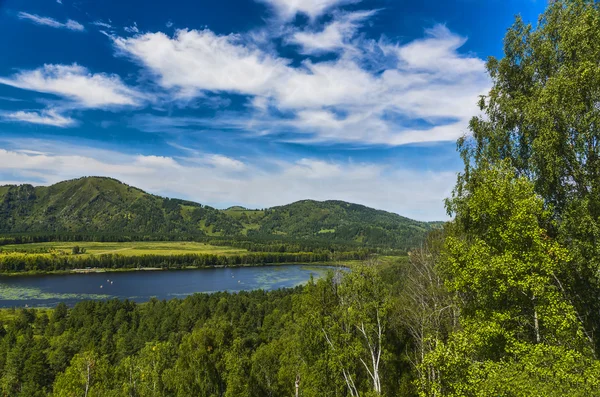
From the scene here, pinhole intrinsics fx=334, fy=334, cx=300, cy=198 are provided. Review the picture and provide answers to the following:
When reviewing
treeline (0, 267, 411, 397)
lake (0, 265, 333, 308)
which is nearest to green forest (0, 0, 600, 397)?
treeline (0, 267, 411, 397)

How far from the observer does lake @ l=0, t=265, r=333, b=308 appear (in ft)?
405

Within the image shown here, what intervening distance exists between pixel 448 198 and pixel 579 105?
7.97 meters

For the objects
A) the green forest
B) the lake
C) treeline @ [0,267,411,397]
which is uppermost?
the green forest

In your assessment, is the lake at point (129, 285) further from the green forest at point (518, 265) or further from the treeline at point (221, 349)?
the green forest at point (518, 265)

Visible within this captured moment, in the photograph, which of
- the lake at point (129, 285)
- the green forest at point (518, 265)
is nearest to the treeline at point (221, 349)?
the green forest at point (518, 265)

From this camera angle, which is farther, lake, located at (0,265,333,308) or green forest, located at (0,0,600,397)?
lake, located at (0,265,333,308)

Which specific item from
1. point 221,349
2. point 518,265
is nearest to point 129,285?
point 221,349

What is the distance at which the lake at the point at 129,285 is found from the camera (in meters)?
123

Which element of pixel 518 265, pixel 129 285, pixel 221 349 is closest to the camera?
pixel 518 265

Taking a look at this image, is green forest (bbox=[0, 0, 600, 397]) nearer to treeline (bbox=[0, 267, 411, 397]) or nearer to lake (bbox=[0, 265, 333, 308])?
treeline (bbox=[0, 267, 411, 397])

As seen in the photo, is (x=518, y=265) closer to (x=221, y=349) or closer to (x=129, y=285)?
(x=221, y=349)

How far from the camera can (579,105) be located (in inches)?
553

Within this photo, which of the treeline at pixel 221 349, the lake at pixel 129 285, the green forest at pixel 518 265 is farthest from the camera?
the lake at pixel 129 285

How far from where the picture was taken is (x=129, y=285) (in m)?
152
